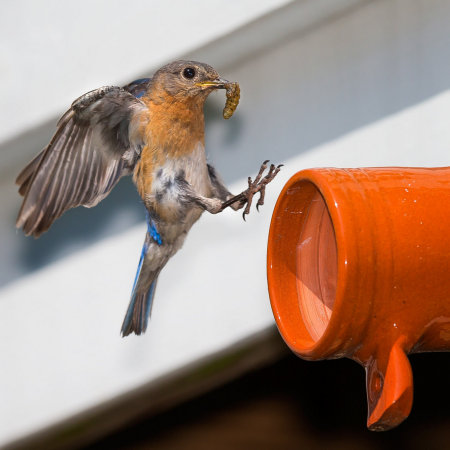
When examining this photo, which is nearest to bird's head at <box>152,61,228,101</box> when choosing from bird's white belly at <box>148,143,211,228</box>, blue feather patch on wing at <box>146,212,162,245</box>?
bird's white belly at <box>148,143,211,228</box>

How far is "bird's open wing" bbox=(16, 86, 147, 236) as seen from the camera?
1842 mm

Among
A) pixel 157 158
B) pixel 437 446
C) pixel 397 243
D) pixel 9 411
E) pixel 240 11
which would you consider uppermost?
pixel 240 11

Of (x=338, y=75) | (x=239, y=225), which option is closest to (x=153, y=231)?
(x=239, y=225)

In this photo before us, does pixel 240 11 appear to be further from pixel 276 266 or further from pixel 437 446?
pixel 437 446

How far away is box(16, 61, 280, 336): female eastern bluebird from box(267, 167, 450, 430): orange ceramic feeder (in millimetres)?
550

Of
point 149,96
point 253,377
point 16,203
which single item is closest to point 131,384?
point 253,377

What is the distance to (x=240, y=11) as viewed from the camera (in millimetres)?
1941

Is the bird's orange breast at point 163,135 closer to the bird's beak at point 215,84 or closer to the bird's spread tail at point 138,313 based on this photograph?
the bird's beak at point 215,84

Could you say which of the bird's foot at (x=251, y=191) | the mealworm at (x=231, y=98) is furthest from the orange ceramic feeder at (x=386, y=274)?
→ the mealworm at (x=231, y=98)

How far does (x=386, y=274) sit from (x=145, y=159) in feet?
2.52

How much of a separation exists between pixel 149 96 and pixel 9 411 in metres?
0.78

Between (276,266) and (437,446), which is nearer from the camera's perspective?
(276,266)

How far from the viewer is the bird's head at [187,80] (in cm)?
185

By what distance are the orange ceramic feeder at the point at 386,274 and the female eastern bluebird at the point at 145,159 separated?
0.55m
